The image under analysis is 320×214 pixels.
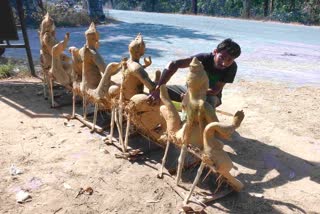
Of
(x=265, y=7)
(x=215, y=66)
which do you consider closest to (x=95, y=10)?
(x=265, y=7)

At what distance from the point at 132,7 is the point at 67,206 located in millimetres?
36114

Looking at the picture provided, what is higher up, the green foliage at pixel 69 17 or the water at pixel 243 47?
the green foliage at pixel 69 17

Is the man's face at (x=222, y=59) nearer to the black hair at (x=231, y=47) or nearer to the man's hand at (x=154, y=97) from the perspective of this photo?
the black hair at (x=231, y=47)

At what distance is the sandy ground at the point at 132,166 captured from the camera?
3176 millimetres

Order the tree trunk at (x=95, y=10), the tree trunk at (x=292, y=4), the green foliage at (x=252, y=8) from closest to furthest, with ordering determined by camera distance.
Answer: the tree trunk at (x=95, y=10) → the green foliage at (x=252, y=8) → the tree trunk at (x=292, y=4)

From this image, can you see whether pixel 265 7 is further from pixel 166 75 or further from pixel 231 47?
pixel 166 75

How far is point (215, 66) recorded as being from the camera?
3982mm

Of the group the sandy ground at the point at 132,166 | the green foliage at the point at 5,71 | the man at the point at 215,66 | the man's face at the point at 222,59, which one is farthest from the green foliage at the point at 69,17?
the man's face at the point at 222,59

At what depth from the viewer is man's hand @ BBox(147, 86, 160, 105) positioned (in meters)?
3.55

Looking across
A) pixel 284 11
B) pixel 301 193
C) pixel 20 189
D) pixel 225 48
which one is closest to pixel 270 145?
pixel 301 193

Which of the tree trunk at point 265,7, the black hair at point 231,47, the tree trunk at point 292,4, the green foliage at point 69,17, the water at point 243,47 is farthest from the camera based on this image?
the tree trunk at point 265,7

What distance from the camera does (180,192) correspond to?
324 centimetres

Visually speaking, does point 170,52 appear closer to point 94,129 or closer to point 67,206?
point 94,129

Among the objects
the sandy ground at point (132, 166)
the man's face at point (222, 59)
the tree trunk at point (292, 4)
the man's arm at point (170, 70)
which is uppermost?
the tree trunk at point (292, 4)
